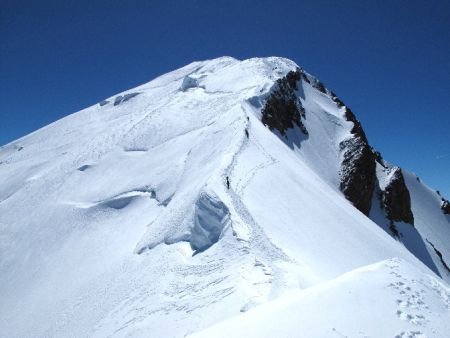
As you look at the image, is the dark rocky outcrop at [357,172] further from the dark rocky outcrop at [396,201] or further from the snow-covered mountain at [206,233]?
the dark rocky outcrop at [396,201]

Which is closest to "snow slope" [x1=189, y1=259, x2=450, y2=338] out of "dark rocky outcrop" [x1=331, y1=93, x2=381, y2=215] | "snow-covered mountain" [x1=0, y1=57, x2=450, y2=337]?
"snow-covered mountain" [x1=0, y1=57, x2=450, y2=337]

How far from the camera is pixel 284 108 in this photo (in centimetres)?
3888

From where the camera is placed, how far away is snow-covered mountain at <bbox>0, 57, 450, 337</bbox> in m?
6.84

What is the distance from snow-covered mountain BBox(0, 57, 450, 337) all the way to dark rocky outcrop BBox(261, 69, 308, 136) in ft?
0.75

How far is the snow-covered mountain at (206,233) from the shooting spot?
6844 mm

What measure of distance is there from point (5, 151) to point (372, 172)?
50.5 m

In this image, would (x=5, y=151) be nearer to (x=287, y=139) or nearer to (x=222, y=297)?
(x=287, y=139)

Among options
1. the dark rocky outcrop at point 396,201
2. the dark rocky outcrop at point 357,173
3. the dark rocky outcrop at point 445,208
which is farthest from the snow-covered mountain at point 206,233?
the dark rocky outcrop at point 445,208

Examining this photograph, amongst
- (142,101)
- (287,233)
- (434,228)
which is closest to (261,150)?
(287,233)

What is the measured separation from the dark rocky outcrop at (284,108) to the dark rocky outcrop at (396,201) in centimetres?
1835

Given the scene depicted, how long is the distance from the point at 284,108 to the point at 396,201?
2466 centimetres

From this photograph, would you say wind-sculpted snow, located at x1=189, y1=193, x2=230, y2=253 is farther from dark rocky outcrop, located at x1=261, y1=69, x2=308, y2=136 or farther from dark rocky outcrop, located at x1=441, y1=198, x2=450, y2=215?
dark rocky outcrop, located at x1=441, y1=198, x2=450, y2=215

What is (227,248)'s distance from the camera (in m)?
11.8

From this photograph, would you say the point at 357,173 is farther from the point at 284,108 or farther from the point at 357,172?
the point at 284,108
